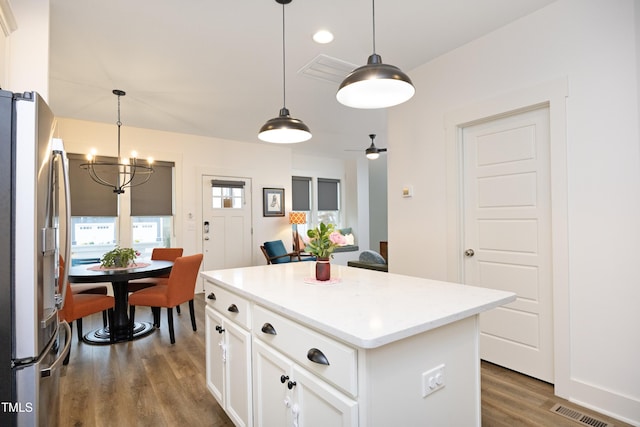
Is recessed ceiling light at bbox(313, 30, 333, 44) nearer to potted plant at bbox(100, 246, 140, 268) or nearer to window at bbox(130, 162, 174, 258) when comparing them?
potted plant at bbox(100, 246, 140, 268)

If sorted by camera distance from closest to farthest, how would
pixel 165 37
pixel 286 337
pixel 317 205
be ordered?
1. pixel 286 337
2. pixel 165 37
3. pixel 317 205

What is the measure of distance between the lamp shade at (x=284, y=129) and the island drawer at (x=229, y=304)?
39.8 inches

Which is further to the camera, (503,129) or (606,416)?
(503,129)

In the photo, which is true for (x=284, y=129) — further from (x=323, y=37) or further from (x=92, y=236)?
(x=92, y=236)

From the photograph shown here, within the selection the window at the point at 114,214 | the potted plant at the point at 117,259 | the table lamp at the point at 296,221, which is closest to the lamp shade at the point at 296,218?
the table lamp at the point at 296,221

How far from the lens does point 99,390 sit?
240 cm

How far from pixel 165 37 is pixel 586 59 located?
2962mm

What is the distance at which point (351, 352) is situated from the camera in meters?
1.06

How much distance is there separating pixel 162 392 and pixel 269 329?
4.87ft

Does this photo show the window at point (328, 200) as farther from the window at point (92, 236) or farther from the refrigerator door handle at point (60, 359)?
the refrigerator door handle at point (60, 359)

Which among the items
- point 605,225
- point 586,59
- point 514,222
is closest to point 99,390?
point 514,222

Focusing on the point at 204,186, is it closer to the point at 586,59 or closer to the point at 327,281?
the point at 327,281

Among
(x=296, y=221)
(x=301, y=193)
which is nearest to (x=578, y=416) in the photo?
(x=296, y=221)

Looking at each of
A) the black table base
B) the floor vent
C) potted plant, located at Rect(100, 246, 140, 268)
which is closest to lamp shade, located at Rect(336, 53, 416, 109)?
the floor vent
